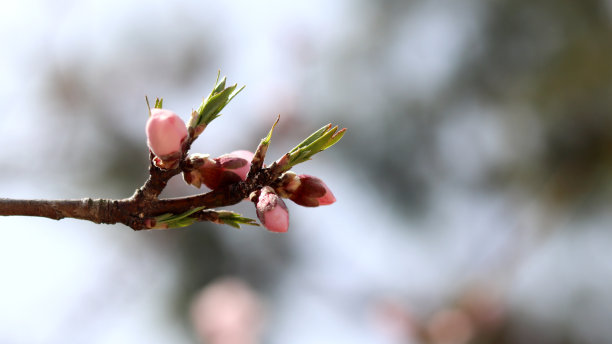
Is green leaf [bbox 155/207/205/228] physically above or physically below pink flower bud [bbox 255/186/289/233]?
→ below

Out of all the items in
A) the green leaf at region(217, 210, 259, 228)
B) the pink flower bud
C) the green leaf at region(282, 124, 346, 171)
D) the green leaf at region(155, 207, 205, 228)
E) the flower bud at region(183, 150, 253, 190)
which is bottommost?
the green leaf at region(155, 207, 205, 228)

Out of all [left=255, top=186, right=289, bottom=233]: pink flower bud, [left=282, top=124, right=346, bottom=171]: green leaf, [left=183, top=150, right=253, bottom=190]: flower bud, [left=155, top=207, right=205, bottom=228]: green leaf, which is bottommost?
[left=155, top=207, right=205, bottom=228]: green leaf

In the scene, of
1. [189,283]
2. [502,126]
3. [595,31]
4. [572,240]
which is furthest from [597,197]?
[189,283]

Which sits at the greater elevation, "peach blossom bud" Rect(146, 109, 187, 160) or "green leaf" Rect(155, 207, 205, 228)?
"peach blossom bud" Rect(146, 109, 187, 160)

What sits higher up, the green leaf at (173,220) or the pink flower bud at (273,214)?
the pink flower bud at (273,214)

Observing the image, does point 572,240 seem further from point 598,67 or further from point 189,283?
point 189,283
